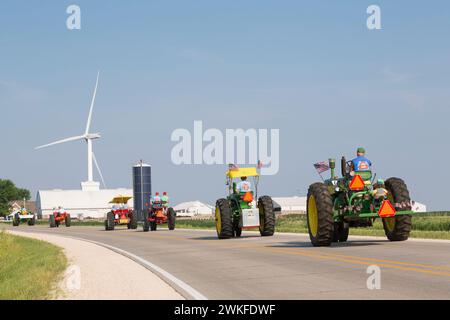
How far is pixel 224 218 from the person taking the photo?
85.1 feet

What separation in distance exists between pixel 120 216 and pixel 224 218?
24.9m

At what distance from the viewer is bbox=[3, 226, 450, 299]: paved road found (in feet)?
34.8

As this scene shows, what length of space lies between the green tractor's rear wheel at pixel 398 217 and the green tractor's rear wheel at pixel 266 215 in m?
6.84

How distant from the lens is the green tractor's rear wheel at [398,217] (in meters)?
18.7

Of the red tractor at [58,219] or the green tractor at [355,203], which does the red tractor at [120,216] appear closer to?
the red tractor at [58,219]

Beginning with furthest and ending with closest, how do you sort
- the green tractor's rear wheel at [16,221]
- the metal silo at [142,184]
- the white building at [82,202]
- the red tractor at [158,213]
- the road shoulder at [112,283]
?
the white building at [82,202] → the metal silo at [142,184] → the green tractor's rear wheel at [16,221] → the red tractor at [158,213] → the road shoulder at [112,283]

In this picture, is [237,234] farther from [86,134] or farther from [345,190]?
[86,134]

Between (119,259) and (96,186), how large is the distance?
123 meters

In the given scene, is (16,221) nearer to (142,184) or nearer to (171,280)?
(142,184)

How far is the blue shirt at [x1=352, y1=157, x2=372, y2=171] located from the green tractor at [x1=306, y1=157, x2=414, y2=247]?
10 cm

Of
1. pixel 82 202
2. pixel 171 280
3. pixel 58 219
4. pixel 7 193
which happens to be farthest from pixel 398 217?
pixel 7 193

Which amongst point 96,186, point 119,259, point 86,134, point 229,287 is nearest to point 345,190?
point 119,259

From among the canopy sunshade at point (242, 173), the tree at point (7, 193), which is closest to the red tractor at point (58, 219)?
the canopy sunshade at point (242, 173)
